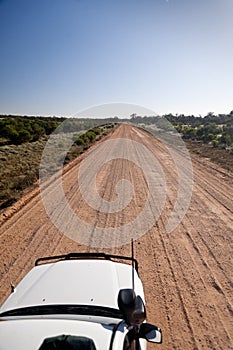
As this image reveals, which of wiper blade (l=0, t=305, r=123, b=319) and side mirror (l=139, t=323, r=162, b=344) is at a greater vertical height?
wiper blade (l=0, t=305, r=123, b=319)

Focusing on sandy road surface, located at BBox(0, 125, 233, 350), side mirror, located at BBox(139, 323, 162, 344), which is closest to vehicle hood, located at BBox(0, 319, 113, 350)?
side mirror, located at BBox(139, 323, 162, 344)

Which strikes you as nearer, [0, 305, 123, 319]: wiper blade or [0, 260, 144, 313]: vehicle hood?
[0, 305, 123, 319]: wiper blade

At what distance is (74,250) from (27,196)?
456 centimetres

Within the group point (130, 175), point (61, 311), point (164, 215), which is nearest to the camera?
point (61, 311)

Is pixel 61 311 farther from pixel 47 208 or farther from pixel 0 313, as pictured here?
pixel 47 208

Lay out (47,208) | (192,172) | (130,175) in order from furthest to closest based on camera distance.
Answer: (192,172), (130,175), (47,208)

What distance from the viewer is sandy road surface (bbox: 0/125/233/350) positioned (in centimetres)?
387

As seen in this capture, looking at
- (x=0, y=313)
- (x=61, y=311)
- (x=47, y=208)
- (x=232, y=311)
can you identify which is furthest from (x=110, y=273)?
(x=47, y=208)

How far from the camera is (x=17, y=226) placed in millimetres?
7160

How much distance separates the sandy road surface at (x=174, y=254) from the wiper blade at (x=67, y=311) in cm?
164

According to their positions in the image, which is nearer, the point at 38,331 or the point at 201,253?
the point at 38,331

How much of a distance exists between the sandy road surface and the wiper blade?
164 cm

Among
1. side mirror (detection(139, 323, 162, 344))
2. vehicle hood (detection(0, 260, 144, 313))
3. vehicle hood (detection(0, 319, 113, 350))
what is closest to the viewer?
vehicle hood (detection(0, 319, 113, 350))

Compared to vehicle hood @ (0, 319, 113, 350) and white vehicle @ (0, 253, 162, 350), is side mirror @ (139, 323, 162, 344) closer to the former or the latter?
white vehicle @ (0, 253, 162, 350)
